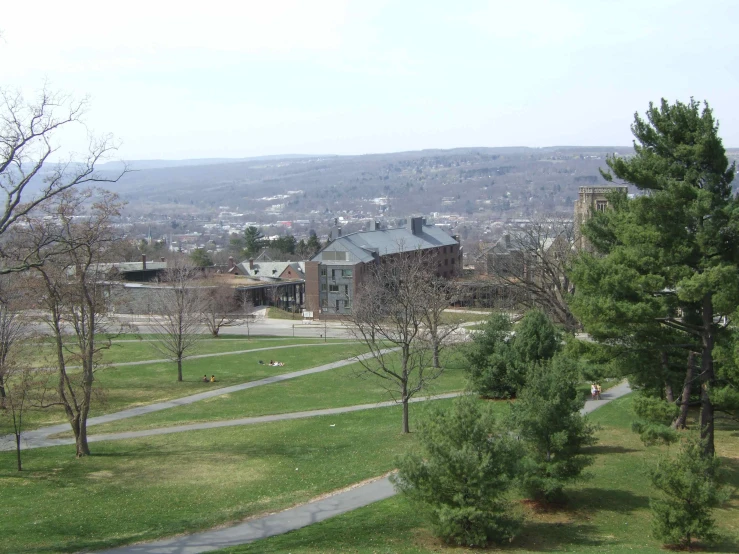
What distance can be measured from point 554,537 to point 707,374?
23.1 ft

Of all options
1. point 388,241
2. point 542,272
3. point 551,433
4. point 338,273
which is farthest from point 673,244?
point 388,241

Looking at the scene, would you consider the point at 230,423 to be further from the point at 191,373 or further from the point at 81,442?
the point at 191,373

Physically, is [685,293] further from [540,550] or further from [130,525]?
[130,525]

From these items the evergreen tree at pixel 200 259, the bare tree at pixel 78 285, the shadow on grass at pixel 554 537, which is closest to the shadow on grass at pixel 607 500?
the shadow on grass at pixel 554 537

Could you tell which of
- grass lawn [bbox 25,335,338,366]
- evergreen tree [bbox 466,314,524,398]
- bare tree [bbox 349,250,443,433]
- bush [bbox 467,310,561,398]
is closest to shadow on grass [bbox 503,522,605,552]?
bare tree [bbox 349,250,443,433]

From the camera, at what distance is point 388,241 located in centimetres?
8594

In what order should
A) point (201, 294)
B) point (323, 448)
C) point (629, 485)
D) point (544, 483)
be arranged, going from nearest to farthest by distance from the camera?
point (544, 483)
point (629, 485)
point (323, 448)
point (201, 294)

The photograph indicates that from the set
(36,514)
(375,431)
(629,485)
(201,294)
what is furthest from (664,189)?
(201,294)

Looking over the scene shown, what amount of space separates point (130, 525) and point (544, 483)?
9913 millimetres

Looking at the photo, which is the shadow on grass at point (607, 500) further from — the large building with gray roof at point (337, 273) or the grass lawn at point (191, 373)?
the large building with gray roof at point (337, 273)

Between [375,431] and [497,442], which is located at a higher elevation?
[497,442]

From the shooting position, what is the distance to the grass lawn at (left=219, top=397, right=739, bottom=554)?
51.6ft

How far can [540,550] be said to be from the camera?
15.8 metres

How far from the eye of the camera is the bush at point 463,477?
605 inches
